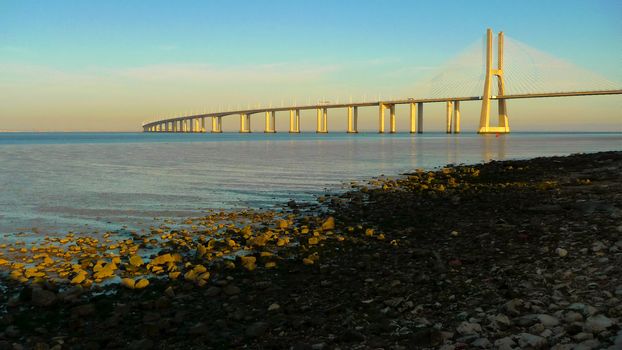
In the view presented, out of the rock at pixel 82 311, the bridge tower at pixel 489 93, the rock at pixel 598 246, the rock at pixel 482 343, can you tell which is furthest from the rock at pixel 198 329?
the bridge tower at pixel 489 93

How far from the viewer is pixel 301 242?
8.48 metres

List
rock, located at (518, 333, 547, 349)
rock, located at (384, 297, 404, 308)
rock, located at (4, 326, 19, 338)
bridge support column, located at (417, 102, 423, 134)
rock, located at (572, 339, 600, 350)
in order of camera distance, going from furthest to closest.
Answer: bridge support column, located at (417, 102, 423, 134)
rock, located at (384, 297, 404, 308)
rock, located at (4, 326, 19, 338)
rock, located at (518, 333, 547, 349)
rock, located at (572, 339, 600, 350)

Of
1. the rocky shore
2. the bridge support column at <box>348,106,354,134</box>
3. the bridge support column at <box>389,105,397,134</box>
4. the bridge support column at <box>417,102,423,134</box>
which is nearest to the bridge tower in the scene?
the bridge support column at <box>417,102,423,134</box>

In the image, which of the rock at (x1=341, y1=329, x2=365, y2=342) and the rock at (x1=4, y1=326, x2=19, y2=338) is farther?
the rock at (x1=4, y1=326, x2=19, y2=338)

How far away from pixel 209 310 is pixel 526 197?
896 cm

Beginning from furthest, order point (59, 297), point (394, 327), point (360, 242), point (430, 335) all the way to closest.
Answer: point (360, 242) < point (59, 297) < point (394, 327) < point (430, 335)

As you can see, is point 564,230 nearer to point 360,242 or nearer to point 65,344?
point 360,242

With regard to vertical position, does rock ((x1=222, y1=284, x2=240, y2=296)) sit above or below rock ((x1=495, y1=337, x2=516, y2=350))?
below

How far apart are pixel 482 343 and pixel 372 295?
1687 mm

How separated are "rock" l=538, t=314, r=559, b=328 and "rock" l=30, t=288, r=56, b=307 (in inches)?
191

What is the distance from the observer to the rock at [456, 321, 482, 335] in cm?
409

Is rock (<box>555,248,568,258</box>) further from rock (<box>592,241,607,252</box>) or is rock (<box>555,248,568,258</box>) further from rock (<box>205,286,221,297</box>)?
rock (<box>205,286,221,297</box>)

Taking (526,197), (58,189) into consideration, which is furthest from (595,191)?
(58,189)

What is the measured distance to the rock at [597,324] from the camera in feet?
12.5
